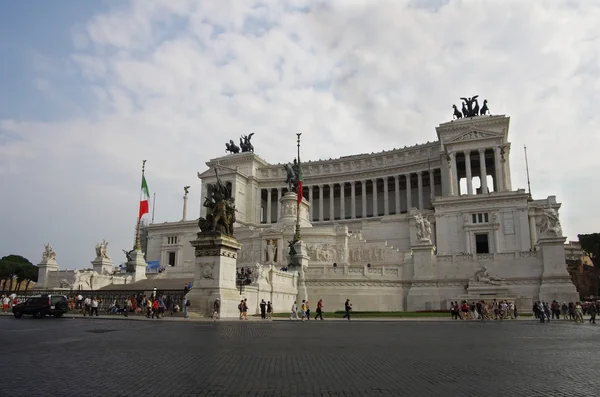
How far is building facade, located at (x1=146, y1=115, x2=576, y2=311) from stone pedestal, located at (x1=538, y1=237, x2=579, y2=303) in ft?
0.36

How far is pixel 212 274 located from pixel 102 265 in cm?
3427

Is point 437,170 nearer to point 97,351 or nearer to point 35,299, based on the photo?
point 35,299

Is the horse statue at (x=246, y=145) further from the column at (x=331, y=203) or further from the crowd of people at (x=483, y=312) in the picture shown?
the crowd of people at (x=483, y=312)

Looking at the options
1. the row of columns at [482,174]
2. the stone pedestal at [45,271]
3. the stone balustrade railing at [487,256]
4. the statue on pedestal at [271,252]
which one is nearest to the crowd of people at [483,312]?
the stone balustrade railing at [487,256]

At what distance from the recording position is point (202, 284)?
2616cm

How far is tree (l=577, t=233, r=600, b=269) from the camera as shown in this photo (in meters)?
77.9

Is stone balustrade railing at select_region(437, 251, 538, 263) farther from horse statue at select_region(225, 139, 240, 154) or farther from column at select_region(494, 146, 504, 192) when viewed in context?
horse statue at select_region(225, 139, 240, 154)

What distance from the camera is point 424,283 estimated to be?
42.8 metres

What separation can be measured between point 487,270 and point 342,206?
56.0m

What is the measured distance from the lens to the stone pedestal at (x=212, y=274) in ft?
84.3

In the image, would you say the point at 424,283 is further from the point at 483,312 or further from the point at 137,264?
the point at 137,264

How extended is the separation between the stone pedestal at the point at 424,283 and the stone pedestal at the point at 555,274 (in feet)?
27.9

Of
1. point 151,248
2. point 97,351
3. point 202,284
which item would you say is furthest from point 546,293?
point 151,248

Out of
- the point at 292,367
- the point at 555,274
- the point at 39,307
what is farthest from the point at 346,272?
the point at 292,367
